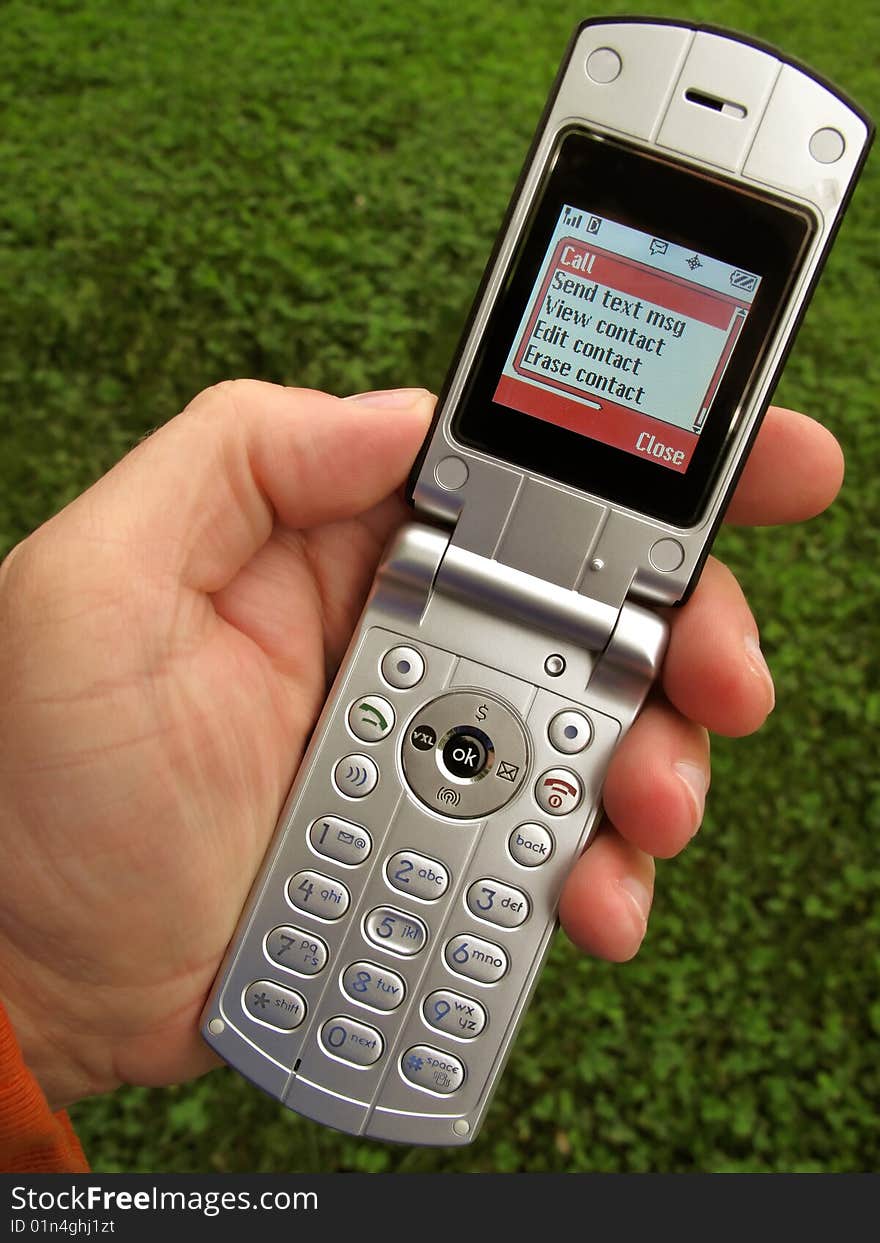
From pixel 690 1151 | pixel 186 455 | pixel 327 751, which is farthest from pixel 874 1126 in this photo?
pixel 186 455

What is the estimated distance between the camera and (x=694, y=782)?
55.0 inches

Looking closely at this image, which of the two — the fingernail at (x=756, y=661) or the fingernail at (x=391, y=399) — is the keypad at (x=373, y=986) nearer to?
the fingernail at (x=756, y=661)

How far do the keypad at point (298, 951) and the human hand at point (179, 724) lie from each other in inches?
3.2

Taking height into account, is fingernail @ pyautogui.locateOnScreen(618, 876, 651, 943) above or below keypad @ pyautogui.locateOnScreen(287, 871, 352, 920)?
above

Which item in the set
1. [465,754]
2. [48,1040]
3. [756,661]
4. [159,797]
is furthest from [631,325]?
[48,1040]

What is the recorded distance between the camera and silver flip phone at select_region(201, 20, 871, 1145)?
1.35 meters

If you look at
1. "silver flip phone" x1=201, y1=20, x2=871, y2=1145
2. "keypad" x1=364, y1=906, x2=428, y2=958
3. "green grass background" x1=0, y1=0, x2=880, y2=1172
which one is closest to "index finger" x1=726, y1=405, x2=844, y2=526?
"silver flip phone" x1=201, y1=20, x2=871, y2=1145

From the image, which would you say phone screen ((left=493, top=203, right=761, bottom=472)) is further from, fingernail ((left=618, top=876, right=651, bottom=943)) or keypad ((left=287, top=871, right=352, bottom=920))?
keypad ((left=287, top=871, right=352, bottom=920))

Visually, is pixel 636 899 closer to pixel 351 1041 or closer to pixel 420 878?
pixel 420 878

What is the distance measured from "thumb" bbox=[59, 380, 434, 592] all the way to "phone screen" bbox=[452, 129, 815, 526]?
4.9 inches

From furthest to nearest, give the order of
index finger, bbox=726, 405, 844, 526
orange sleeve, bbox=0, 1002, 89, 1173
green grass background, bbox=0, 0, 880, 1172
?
1. green grass background, bbox=0, 0, 880, 1172
2. index finger, bbox=726, 405, 844, 526
3. orange sleeve, bbox=0, 1002, 89, 1173

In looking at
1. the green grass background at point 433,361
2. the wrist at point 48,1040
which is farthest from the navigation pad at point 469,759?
the green grass background at point 433,361

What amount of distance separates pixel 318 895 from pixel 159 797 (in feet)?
0.77

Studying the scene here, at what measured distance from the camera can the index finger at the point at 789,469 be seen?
58.4 inches
